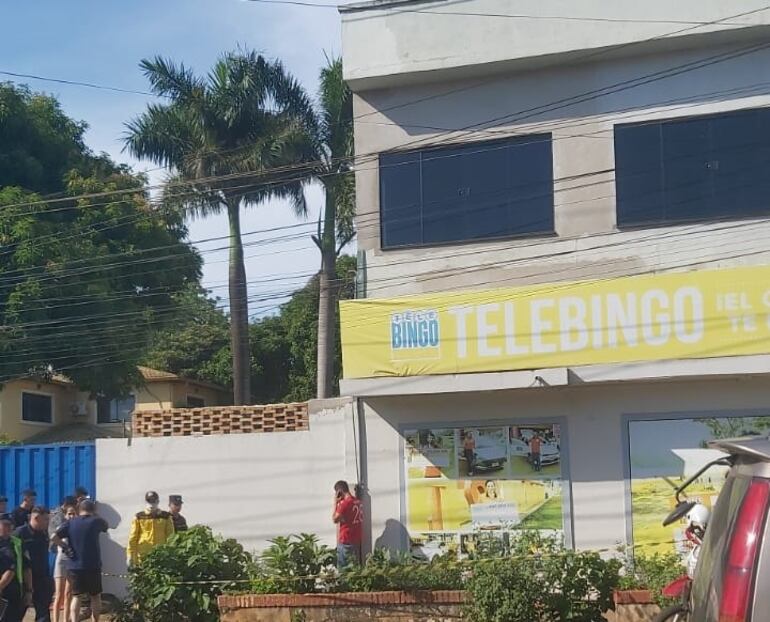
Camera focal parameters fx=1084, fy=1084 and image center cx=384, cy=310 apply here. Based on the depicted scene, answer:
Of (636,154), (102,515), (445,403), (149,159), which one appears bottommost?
(102,515)

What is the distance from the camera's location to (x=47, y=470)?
52.7 feet

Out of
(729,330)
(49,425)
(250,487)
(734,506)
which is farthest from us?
(49,425)

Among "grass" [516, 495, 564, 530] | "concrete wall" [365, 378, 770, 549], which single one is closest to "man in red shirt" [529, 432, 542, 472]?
"concrete wall" [365, 378, 770, 549]

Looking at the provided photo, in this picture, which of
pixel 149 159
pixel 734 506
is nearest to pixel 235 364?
pixel 149 159

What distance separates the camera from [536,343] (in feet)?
45.3

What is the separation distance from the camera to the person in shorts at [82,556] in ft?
40.5

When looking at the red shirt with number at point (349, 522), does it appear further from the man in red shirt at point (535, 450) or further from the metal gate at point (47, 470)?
the metal gate at point (47, 470)

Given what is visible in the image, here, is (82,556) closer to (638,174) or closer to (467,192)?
(467,192)

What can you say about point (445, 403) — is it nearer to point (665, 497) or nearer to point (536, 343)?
point (536, 343)

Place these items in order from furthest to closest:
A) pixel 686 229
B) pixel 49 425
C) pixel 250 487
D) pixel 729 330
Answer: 1. pixel 49 425
2. pixel 250 487
3. pixel 686 229
4. pixel 729 330

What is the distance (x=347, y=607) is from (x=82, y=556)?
11.0 ft

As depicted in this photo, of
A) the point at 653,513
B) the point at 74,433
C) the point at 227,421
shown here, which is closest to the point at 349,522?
the point at 227,421

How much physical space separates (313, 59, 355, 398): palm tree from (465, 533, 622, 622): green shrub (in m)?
16.1

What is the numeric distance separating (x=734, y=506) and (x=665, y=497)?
10.0 m
